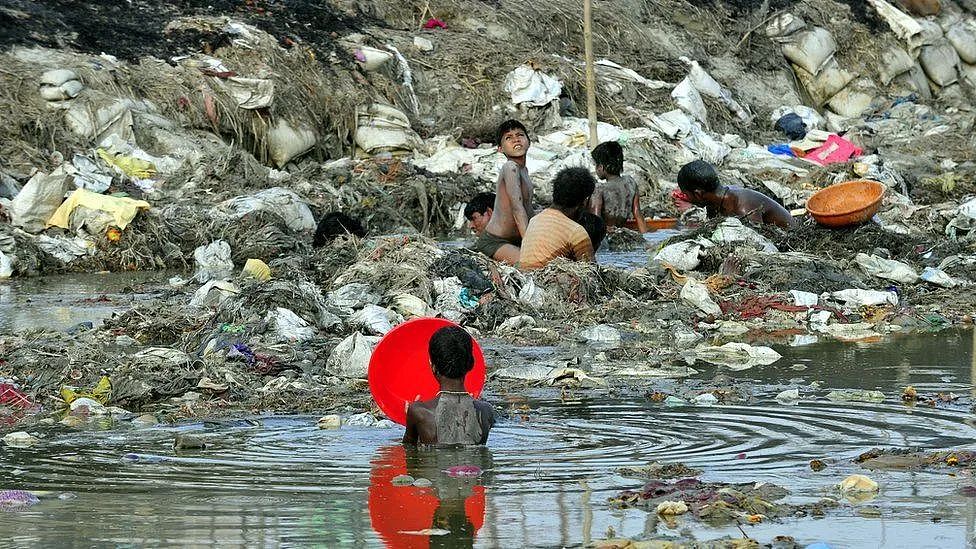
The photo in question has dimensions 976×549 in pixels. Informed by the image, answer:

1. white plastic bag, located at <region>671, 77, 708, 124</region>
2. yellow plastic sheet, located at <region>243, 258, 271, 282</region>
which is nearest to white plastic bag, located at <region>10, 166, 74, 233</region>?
yellow plastic sheet, located at <region>243, 258, 271, 282</region>

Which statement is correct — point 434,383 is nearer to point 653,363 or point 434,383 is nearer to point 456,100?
point 653,363

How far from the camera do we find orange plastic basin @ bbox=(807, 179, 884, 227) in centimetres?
1083

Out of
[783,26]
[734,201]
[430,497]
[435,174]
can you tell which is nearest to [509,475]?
[430,497]

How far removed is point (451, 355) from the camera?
5629 mm

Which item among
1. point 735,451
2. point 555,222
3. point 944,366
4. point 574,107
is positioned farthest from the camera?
point 574,107

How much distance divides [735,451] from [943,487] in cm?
99

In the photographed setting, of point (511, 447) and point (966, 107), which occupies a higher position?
point (966, 107)

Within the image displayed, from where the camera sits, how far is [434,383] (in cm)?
Result: 655

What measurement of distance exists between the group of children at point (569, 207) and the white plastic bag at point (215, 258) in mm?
2016

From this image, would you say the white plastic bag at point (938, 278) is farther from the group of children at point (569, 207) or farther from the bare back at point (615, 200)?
the bare back at point (615, 200)

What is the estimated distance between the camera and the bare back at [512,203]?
10.4 meters

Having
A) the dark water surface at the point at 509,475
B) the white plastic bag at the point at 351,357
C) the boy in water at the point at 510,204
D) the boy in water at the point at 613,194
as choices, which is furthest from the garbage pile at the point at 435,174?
the boy in water at the point at 510,204

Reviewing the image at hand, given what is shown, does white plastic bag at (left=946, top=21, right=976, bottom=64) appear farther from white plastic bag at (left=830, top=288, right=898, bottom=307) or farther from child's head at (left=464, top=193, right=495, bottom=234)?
white plastic bag at (left=830, top=288, right=898, bottom=307)

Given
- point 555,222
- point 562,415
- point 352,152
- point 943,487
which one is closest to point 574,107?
point 352,152
